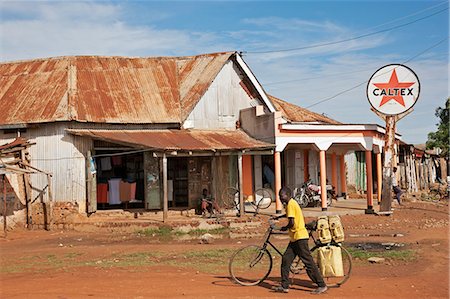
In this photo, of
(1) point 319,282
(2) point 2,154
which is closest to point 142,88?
(2) point 2,154

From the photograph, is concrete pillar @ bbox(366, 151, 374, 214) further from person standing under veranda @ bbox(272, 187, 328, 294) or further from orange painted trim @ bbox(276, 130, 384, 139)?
person standing under veranda @ bbox(272, 187, 328, 294)

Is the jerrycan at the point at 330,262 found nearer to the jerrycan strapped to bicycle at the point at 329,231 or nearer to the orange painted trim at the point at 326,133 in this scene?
the jerrycan strapped to bicycle at the point at 329,231

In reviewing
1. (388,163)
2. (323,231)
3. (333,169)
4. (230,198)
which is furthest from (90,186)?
(333,169)

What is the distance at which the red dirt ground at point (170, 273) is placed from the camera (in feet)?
27.9

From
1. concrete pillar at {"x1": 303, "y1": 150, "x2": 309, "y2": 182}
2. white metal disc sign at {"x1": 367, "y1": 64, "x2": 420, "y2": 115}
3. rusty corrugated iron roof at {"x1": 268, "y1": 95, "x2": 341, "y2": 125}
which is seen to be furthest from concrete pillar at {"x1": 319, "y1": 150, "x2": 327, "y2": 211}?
rusty corrugated iron roof at {"x1": 268, "y1": 95, "x2": 341, "y2": 125}

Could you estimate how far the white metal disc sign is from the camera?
1914 cm

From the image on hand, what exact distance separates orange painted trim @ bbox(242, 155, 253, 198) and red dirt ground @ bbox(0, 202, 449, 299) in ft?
21.5

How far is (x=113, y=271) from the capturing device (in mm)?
10680

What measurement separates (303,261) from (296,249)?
21 cm

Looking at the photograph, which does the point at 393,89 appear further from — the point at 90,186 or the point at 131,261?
the point at 131,261

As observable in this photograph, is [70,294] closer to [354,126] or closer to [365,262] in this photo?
[365,262]

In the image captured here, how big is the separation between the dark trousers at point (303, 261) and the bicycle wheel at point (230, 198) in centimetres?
1232

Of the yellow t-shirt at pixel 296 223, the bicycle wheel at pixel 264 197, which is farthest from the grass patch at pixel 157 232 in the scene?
the yellow t-shirt at pixel 296 223

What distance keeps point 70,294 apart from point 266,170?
1586 centimetres
